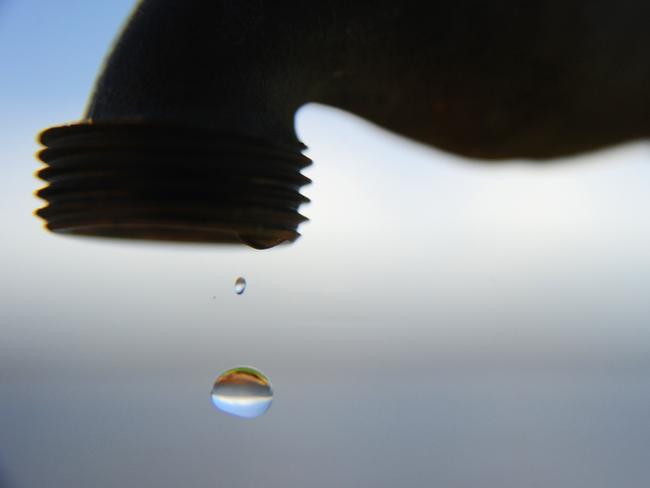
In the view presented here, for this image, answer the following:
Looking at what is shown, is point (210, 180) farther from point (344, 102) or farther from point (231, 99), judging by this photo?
point (344, 102)

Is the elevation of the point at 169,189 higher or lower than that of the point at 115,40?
lower

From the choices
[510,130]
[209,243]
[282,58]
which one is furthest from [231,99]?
[510,130]

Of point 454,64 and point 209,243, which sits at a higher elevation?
point 454,64

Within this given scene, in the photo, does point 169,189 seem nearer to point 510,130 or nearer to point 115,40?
point 115,40

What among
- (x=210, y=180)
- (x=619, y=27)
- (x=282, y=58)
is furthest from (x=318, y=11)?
(x=619, y=27)

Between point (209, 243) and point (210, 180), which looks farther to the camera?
point (209, 243)

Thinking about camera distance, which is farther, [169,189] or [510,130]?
[510,130]
